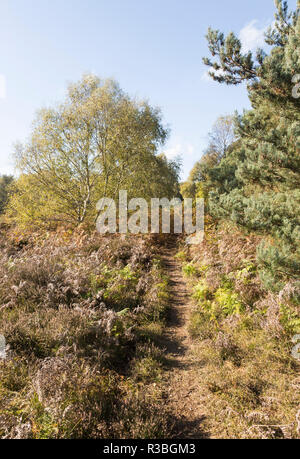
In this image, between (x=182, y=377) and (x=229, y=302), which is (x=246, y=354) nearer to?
(x=182, y=377)

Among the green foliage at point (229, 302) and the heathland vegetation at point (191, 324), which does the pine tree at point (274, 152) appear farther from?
the green foliage at point (229, 302)

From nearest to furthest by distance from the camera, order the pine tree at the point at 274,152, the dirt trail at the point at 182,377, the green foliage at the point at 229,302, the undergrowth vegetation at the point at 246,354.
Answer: the undergrowth vegetation at the point at 246,354 → the dirt trail at the point at 182,377 → the pine tree at the point at 274,152 → the green foliage at the point at 229,302

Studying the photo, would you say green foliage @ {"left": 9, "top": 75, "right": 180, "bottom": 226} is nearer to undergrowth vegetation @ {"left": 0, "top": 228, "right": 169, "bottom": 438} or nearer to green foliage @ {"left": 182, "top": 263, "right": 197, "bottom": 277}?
undergrowth vegetation @ {"left": 0, "top": 228, "right": 169, "bottom": 438}

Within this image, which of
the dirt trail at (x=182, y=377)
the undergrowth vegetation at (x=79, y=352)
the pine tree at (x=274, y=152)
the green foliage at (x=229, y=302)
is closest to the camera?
the undergrowth vegetation at (x=79, y=352)

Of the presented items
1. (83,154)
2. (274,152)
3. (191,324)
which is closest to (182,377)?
(191,324)

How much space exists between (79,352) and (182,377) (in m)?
1.87

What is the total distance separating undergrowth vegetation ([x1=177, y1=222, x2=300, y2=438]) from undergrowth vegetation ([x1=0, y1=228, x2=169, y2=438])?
0.86m

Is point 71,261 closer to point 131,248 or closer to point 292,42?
point 131,248

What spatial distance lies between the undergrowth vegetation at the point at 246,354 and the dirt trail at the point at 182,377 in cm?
14

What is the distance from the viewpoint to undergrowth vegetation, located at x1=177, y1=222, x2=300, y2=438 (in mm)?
3088

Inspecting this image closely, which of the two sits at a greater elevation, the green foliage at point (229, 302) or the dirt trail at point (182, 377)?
the green foliage at point (229, 302)

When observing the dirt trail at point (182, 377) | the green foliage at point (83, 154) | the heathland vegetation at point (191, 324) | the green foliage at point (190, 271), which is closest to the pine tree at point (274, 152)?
the heathland vegetation at point (191, 324)

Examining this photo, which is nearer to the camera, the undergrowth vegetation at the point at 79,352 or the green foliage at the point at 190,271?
the undergrowth vegetation at the point at 79,352

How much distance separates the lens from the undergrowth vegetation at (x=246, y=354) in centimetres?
309
